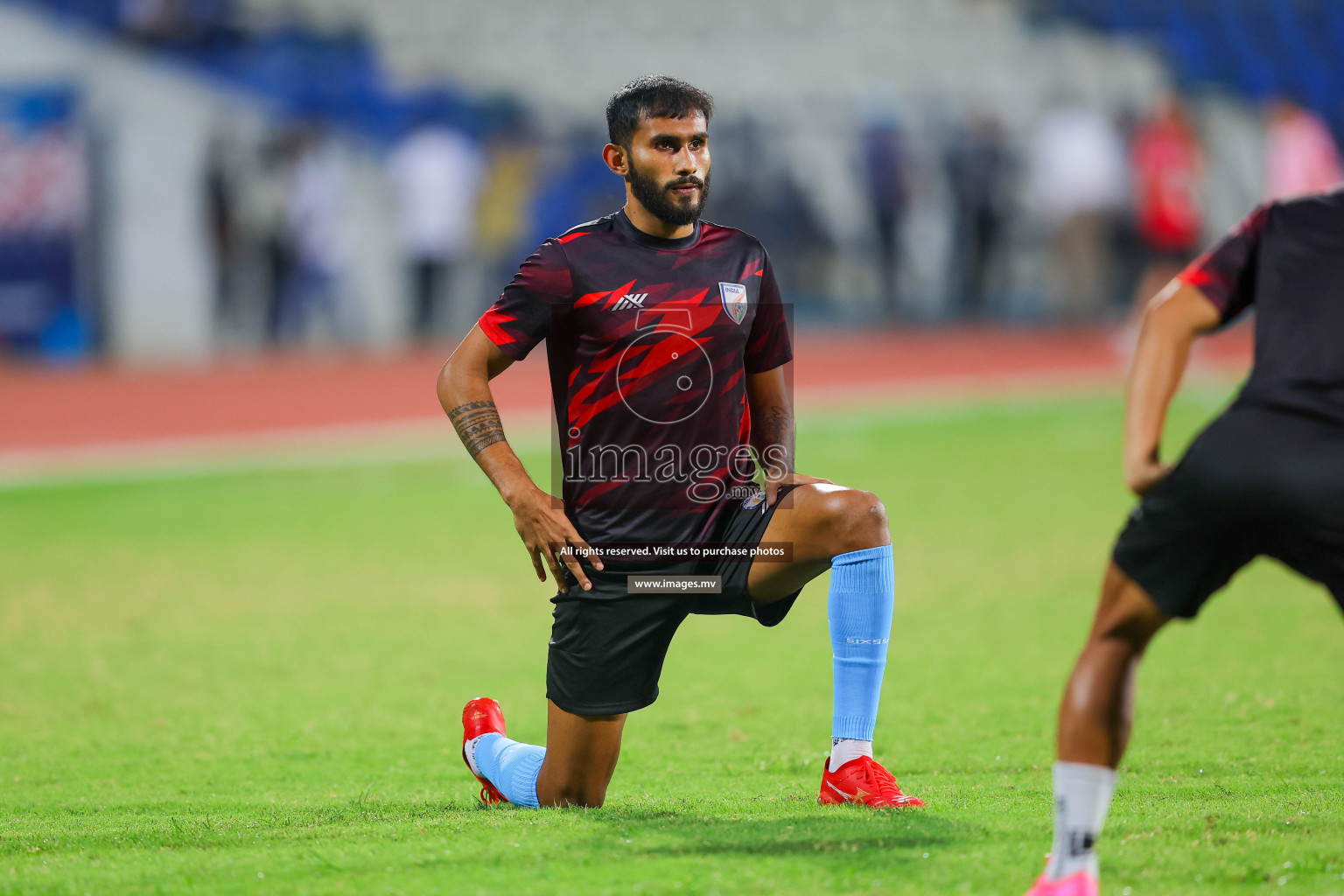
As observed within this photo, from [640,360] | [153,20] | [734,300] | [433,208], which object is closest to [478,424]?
[640,360]

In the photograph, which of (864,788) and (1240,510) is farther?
(864,788)

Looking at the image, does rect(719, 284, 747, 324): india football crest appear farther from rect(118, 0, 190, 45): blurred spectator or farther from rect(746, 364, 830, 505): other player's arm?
rect(118, 0, 190, 45): blurred spectator

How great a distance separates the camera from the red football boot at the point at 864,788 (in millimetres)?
4164

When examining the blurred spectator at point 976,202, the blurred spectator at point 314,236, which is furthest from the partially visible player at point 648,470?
the blurred spectator at point 976,202

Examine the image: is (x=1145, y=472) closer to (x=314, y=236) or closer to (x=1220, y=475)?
(x=1220, y=475)

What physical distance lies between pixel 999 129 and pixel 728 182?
3.76m

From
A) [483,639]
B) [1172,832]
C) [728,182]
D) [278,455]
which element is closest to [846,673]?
[1172,832]

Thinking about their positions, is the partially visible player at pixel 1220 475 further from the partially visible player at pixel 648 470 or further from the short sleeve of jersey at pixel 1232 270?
the partially visible player at pixel 648 470

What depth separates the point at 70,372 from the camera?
1728 cm

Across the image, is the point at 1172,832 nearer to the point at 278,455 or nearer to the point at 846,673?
the point at 846,673

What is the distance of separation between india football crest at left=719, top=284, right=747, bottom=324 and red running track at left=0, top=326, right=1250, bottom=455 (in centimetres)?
1041

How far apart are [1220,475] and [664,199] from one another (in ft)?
6.00

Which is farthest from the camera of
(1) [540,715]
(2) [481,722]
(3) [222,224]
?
A: (3) [222,224]

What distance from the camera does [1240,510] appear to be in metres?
3.14
